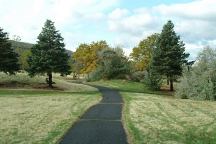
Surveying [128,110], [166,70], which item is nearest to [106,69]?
[166,70]

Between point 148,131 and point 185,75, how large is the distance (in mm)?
33871

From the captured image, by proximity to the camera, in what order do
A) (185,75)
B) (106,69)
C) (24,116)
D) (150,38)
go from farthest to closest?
(150,38)
(106,69)
(185,75)
(24,116)

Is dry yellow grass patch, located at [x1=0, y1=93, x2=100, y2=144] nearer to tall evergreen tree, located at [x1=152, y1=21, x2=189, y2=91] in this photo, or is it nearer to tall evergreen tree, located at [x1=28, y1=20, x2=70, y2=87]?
tall evergreen tree, located at [x1=28, y1=20, x2=70, y2=87]

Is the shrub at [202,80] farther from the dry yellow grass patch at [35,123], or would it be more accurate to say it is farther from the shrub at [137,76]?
the shrub at [137,76]

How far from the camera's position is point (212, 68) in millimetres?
50000

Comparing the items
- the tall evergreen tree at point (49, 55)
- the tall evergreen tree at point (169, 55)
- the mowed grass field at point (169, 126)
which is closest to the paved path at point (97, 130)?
the mowed grass field at point (169, 126)

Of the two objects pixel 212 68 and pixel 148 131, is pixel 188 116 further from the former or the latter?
pixel 212 68

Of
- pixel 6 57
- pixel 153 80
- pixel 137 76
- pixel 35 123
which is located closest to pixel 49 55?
pixel 6 57

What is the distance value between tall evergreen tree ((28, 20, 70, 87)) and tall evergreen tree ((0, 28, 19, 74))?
2.40 m

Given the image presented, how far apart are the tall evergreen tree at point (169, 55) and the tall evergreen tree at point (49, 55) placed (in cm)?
1639

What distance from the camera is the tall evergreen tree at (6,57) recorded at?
5988cm

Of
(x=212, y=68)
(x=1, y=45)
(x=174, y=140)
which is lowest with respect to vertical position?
(x=174, y=140)

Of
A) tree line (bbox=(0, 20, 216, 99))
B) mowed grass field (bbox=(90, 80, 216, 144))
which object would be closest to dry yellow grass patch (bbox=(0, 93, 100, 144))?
mowed grass field (bbox=(90, 80, 216, 144))

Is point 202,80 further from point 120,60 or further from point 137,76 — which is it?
point 120,60
